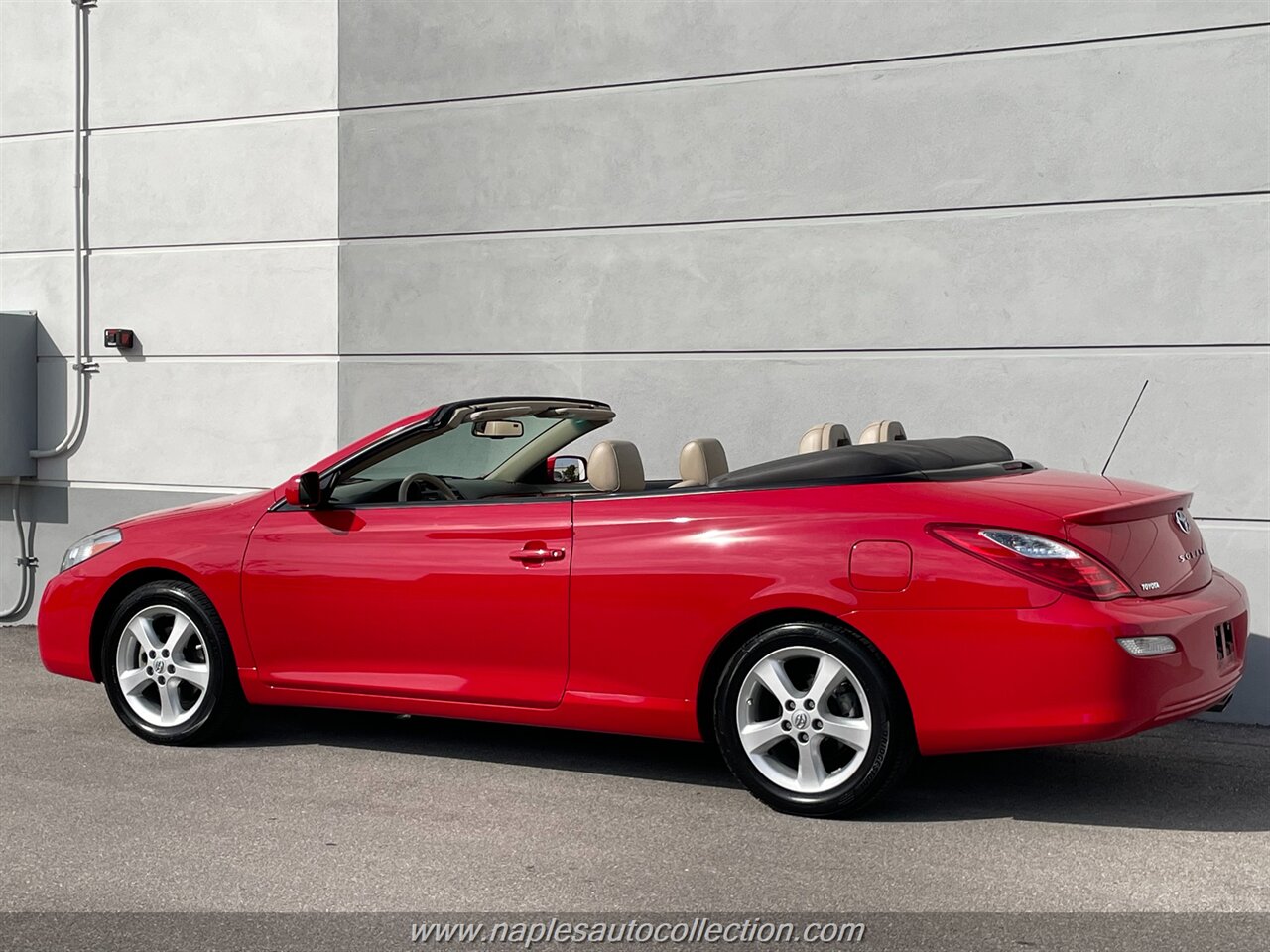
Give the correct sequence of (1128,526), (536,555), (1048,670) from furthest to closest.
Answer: (536,555) < (1128,526) < (1048,670)

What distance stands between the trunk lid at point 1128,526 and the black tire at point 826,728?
2.40ft

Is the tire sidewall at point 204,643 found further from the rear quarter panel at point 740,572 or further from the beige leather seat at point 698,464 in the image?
the beige leather seat at point 698,464

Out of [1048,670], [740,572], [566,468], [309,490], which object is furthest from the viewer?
[566,468]

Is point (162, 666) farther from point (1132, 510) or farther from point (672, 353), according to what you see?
point (1132, 510)

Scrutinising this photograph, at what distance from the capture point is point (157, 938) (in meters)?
3.99

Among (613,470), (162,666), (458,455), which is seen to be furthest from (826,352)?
(162,666)

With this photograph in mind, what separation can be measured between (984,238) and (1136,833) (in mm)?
3705

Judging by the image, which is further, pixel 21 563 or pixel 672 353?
pixel 21 563

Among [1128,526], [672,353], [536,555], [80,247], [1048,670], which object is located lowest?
[1048,670]

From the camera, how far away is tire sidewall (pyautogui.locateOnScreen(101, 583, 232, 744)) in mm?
6312

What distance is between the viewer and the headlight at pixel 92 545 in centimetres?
661

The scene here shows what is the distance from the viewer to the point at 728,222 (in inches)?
334

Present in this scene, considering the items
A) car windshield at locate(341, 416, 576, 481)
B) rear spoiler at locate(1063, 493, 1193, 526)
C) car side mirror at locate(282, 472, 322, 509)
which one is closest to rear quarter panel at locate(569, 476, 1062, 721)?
rear spoiler at locate(1063, 493, 1193, 526)

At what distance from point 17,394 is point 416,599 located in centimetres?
581
